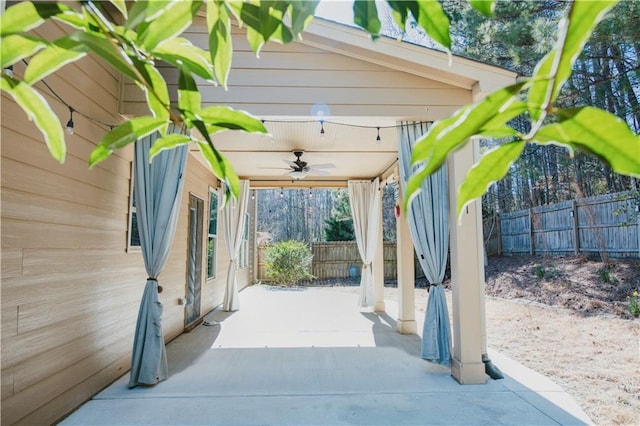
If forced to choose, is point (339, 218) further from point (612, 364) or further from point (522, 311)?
point (612, 364)

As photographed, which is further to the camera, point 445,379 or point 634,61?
point 634,61

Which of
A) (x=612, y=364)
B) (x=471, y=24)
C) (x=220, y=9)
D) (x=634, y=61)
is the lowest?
(x=612, y=364)

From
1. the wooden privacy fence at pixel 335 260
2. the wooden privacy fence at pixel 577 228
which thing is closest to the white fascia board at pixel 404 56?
the wooden privacy fence at pixel 577 228

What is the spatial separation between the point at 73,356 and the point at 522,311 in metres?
7.06

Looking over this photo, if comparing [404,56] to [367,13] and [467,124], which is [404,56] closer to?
[367,13]

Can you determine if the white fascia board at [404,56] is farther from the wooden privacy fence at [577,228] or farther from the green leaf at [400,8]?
the wooden privacy fence at [577,228]

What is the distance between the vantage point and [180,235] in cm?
538

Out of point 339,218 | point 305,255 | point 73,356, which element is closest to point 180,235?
point 73,356

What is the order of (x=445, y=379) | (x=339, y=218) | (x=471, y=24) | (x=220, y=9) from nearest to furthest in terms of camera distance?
(x=220, y=9) < (x=445, y=379) < (x=471, y=24) < (x=339, y=218)

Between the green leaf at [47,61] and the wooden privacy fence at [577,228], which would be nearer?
the green leaf at [47,61]

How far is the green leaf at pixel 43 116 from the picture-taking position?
429 mm

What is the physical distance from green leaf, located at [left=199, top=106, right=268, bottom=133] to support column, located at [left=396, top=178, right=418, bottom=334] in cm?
524

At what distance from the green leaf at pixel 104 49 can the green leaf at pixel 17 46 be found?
0.07 m

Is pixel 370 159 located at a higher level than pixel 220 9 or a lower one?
higher
